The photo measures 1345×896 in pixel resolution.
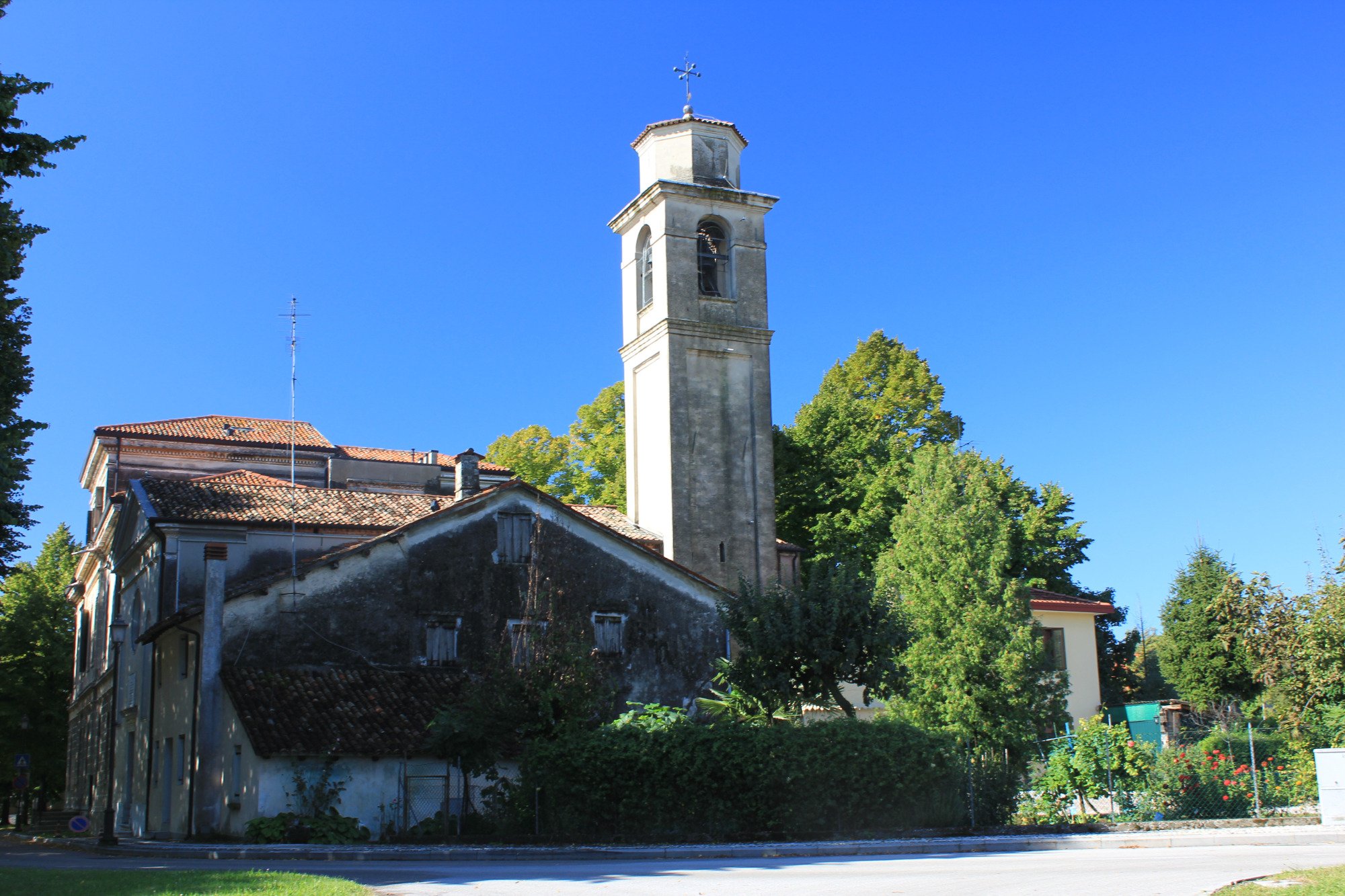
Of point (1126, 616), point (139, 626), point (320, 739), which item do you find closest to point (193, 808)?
point (320, 739)

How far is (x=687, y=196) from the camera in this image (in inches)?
1506

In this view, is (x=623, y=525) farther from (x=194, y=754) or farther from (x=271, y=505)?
(x=194, y=754)

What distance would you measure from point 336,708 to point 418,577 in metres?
3.85

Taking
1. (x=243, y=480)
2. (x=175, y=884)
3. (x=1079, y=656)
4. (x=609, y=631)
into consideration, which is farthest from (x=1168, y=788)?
(x=243, y=480)

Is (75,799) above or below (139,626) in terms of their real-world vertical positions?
below

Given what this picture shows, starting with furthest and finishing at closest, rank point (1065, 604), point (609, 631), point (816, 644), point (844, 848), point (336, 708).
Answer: point (1065, 604) < point (609, 631) < point (336, 708) < point (816, 644) < point (844, 848)

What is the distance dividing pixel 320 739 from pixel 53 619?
28.8 metres

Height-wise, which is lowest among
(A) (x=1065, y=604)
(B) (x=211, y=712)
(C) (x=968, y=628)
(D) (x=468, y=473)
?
(B) (x=211, y=712)

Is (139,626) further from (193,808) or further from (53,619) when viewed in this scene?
(53,619)

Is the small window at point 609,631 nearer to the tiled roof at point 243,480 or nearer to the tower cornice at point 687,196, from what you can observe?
the tiled roof at point 243,480

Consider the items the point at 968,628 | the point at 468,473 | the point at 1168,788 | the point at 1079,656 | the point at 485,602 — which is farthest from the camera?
the point at 1079,656

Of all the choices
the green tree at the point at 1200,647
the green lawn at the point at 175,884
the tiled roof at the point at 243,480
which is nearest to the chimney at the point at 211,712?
the tiled roof at the point at 243,480

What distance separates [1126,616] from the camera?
55719mm

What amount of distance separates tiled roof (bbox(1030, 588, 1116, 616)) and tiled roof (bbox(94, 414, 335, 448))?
2780 centimetres
